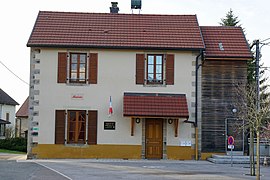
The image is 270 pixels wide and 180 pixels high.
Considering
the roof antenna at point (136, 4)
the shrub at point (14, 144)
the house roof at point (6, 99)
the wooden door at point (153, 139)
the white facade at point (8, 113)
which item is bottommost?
the shrub at point (14, 144)

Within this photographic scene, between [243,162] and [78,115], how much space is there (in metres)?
8.82

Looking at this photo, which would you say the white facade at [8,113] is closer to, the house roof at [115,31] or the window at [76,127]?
the house roof at [115,31]

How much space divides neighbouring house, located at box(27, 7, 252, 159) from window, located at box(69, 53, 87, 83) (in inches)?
2.1

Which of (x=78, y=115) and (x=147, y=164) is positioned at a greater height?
(x=78, y=115)

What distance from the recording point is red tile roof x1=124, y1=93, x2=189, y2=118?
26.2m

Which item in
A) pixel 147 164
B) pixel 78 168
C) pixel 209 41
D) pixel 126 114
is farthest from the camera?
pixel 209 41

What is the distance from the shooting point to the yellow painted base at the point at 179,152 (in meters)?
27.4

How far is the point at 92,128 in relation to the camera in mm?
27156

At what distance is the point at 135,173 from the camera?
65.4 ft

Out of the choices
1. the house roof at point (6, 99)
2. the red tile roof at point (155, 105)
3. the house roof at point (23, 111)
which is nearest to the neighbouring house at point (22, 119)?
the house roof at point (23, 111)

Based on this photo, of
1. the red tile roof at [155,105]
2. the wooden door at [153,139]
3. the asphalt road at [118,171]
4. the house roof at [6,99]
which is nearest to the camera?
the asphalt road at [118,171]

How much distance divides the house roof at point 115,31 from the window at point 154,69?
70 centimetres

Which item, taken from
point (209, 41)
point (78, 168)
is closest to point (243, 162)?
point (209, 41)

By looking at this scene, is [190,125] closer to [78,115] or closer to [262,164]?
[262,164]
